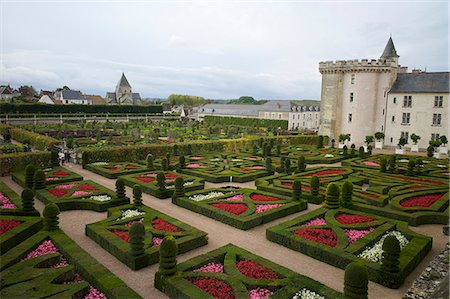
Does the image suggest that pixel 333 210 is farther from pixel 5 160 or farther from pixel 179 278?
pixel 5 160

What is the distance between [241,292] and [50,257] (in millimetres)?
5855

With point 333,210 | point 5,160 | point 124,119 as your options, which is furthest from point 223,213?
point 124,119

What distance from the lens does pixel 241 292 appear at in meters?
8.23

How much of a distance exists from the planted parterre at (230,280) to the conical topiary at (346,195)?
688cm

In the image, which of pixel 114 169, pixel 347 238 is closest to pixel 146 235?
pixel 347 238

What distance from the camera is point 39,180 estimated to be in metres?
17.3

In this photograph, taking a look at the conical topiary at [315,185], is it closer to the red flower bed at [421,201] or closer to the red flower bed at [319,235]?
the red flower bed at [421,201]

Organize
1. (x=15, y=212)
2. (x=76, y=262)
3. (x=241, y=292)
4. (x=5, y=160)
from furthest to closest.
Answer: (x=5, y=160) < (x=15, y=212) < (x=76, y=262) < (x=241, y=292)

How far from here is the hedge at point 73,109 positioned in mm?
56631

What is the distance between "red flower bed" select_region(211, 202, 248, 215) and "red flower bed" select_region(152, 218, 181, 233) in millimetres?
2945

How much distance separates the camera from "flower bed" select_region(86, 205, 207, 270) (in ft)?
33.7

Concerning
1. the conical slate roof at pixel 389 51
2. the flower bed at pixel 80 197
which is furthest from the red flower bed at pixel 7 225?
the conical slate roof at pixel 389 51

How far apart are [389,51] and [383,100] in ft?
28.1

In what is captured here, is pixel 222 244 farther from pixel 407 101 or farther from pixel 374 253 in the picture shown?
pixel 407 101
